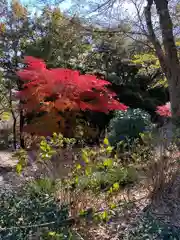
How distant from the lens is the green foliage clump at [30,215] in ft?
7.67

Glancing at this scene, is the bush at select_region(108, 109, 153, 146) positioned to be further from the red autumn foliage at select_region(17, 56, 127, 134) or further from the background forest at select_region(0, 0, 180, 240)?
the red autumn foliage at select_region(17, 56, 127, 134)

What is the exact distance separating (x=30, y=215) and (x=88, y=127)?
4.69m

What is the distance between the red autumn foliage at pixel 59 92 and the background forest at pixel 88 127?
0.06 feet

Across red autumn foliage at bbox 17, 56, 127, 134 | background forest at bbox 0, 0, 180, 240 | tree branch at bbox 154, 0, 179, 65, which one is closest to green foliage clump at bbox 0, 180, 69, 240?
background forest at bbox 0, 0, 180, 240

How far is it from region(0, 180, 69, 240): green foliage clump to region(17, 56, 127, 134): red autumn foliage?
3.01 meters

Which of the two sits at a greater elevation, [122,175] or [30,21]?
[30,21]

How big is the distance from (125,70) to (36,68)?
5.15 meters

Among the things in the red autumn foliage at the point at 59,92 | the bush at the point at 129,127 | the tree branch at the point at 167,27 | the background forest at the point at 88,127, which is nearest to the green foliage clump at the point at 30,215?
the background forest at the point at 88,127

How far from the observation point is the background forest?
2.59 meters

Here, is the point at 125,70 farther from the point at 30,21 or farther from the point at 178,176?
the point at 178,176

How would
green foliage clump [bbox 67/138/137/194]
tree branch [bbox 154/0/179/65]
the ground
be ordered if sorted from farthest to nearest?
1. tree branch [bbox 154/0/179/65]
2. green foliage clump [bbox 67/138/137/194]
3. the ground

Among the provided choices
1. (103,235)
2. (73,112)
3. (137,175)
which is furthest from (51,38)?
(103,235)

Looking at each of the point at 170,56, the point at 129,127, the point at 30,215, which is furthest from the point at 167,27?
the point at 30,215

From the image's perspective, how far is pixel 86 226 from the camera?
8.34ft
